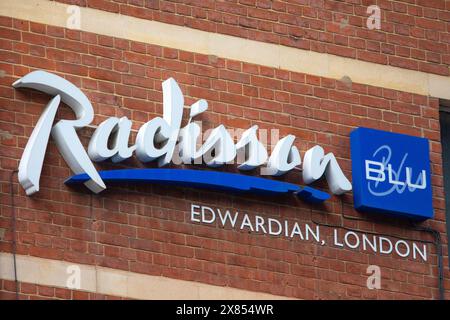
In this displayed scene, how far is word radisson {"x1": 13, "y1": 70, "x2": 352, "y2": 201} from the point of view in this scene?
86.5ft

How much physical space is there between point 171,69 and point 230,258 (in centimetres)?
256

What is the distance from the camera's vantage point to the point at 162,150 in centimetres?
2688

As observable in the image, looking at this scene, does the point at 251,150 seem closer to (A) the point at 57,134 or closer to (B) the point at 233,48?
(B) the point at 233,48

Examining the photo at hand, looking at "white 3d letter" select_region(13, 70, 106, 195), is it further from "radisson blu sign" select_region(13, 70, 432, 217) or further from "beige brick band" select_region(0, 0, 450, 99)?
"beige brick band" select_region(0, 0, 450, 99)

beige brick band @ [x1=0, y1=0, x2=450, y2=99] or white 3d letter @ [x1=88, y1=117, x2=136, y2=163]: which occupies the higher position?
beige brick band @ [x1=0, y1=0, x2=450, y2=99]

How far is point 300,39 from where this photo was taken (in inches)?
1129

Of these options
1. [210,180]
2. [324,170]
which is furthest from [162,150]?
[324,170]

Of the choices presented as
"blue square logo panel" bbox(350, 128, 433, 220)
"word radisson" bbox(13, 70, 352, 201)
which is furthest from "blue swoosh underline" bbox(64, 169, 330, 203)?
"blue square logo panel" bbox(350, 128, 433, 220)

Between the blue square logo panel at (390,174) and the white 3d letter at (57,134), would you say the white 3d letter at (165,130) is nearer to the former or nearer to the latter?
the white 3d letter at (57,134)

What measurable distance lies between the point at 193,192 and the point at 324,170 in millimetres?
1824

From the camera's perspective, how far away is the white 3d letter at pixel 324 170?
90.7 feet

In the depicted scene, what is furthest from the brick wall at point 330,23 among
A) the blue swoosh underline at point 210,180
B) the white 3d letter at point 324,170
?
the blue swoosh underline at point 210,180

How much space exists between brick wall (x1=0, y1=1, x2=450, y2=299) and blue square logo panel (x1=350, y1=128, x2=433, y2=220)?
0.19 metres

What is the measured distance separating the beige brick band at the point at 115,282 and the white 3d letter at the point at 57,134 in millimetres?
910
